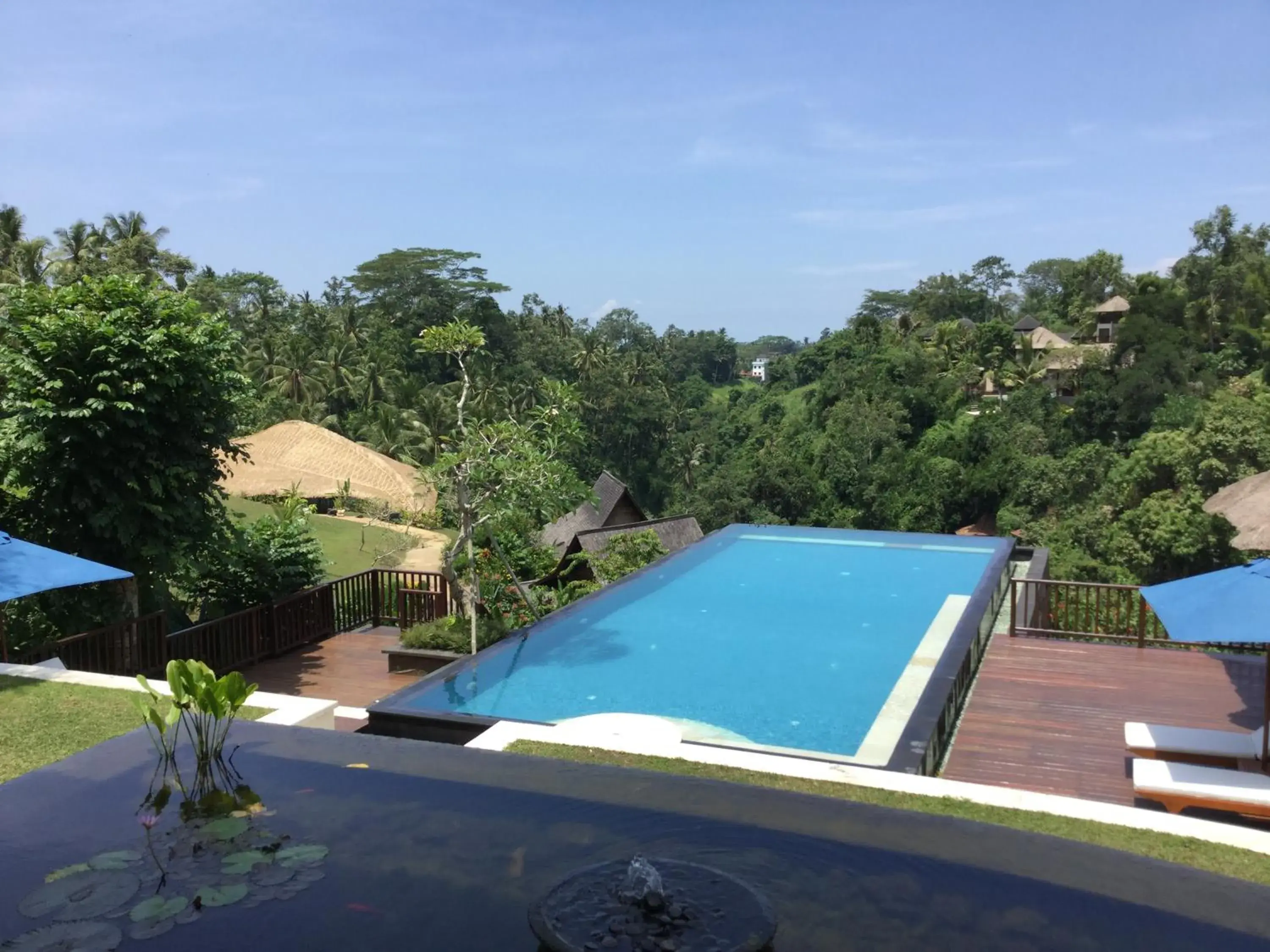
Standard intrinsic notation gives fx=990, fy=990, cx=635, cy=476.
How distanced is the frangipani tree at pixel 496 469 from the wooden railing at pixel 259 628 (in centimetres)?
89

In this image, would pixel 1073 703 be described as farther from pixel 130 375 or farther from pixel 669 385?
pixel 669 385

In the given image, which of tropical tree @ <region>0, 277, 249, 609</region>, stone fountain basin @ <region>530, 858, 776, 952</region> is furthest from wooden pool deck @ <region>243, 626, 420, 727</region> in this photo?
stone fountain basin @ <region>530, 858, 776, 952</region>

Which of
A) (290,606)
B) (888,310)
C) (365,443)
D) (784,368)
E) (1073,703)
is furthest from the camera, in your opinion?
(888,310)

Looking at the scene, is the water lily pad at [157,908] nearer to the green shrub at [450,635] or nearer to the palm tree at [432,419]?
the green shrub at [450,635]

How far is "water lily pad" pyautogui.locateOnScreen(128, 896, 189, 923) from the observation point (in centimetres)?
295

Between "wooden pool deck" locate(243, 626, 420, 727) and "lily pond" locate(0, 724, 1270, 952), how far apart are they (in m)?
3.89

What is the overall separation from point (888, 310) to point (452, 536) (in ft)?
197

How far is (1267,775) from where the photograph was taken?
509cm

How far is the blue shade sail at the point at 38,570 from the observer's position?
5602mm

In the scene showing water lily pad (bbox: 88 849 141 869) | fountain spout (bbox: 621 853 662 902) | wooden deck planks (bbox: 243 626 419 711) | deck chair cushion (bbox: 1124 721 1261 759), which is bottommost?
wooden deck planks (bbox: 243 626 419 711)

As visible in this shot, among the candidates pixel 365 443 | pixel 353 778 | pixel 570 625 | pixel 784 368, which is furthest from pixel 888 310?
pixel 353 778

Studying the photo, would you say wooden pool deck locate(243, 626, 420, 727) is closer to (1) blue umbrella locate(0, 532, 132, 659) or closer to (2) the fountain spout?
(1) blue umbrella locate(0, 532, 132, 659)

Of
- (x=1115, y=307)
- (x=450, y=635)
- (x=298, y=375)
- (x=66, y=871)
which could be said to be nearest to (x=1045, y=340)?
(x=1115, y=307)

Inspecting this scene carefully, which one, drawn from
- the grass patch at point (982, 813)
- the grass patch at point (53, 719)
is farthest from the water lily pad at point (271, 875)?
the grass patch at point (53, 719)
